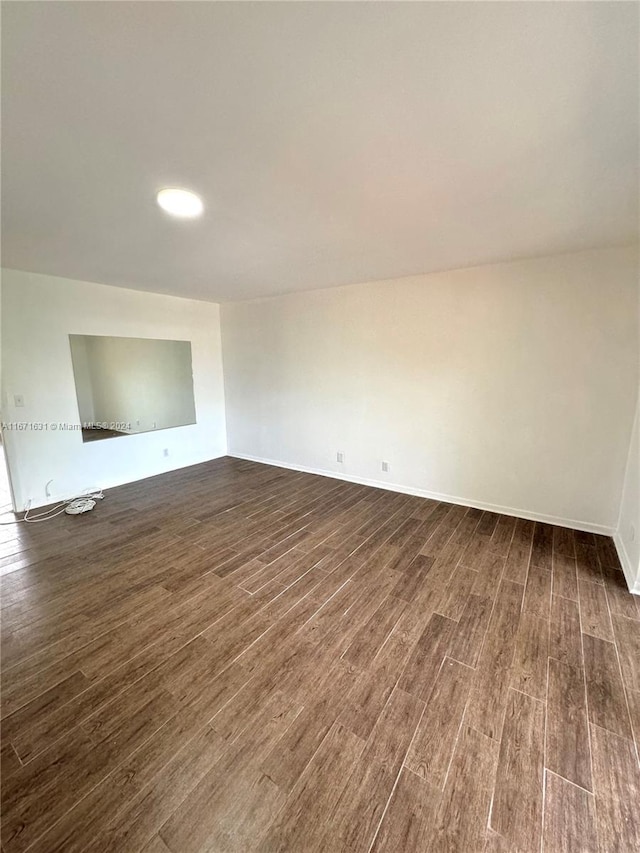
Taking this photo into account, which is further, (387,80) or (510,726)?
(510,726)

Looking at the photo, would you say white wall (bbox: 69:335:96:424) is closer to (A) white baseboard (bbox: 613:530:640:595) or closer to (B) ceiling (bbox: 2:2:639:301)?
(B) ceiling (bbox: 2:2:639:301)

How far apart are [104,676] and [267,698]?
2.74ft

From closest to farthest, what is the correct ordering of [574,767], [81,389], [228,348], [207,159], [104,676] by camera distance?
[574,767], [207,159], [104,676], [81,389], [228,348]

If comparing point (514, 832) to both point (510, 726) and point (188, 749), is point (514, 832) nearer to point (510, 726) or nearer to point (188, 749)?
point (510, 726)

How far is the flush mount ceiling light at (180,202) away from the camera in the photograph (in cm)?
177

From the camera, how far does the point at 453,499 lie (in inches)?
141

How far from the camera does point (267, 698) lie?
1488 mm

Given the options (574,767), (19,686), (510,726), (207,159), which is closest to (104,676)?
(19,686)

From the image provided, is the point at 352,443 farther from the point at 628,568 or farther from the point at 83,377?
the point at 83,377

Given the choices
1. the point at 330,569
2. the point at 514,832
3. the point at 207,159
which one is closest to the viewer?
the point at 514,832

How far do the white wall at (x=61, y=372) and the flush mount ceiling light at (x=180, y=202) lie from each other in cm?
245

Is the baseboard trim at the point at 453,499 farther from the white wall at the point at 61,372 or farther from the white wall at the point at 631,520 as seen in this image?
the white wall at the point at 61,372

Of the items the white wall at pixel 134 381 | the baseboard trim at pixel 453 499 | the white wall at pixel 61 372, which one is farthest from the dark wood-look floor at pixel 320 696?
the white wall at pixel 134 381

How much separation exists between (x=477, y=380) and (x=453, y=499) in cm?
132
